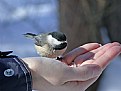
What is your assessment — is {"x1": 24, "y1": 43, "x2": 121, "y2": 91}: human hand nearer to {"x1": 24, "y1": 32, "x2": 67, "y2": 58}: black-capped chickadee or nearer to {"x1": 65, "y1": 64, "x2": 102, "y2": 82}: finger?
{"x1": 65, "y1": 64, "x2": 102, "y2": 82}: finger

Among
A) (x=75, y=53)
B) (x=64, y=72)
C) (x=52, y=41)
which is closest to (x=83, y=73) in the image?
(x=64, y=72)

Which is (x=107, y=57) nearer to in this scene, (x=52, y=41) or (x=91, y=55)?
(x=91, y=55)

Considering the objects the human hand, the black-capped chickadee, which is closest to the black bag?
the human hand

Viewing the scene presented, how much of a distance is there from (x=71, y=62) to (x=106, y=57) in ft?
0.48

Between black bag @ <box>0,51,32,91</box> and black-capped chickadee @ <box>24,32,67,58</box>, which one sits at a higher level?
black-capped chickadee @ <box>24,32,67,58</box>

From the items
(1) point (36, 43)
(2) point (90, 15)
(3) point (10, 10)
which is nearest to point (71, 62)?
(1) point (36, 43)

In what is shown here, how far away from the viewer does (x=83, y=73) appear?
1.14 metres

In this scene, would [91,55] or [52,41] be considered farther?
[52,41]

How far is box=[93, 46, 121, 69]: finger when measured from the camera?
3.96ft

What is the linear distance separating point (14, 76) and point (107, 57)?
1.24 feet

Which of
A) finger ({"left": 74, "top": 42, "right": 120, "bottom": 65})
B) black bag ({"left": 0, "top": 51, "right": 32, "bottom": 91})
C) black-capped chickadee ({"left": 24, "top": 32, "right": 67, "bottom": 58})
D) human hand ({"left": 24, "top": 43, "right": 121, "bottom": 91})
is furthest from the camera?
black-capped chickadee ({"left": 24, "top": 32, "right": 67, "bottom": 58})

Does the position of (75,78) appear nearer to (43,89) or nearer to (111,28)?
(43,89)

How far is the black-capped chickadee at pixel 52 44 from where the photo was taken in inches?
56.5

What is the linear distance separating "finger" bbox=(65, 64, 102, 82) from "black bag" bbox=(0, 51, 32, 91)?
0.16 meters
